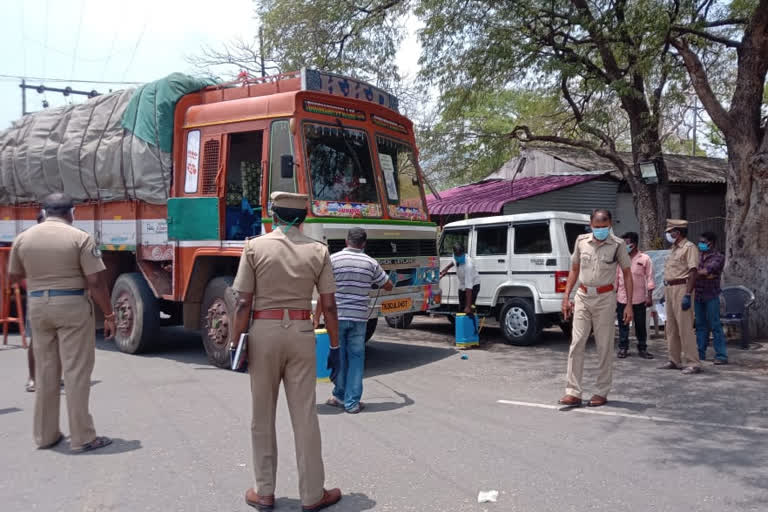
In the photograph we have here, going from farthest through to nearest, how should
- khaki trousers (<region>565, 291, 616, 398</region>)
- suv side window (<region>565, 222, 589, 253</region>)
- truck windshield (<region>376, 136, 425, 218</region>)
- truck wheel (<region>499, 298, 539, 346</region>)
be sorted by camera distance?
truck wheel (<region>499, 298, 539, 346</region>) < suv side window (<region>565, 222, 589, 253</region>) < truck windshield (<region>376, 136, 425, 218</region>) < khaki trousers (<region>565, 291, 616, 398</region>)

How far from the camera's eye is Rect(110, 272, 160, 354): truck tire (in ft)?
29.7

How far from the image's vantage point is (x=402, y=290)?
8.39 m

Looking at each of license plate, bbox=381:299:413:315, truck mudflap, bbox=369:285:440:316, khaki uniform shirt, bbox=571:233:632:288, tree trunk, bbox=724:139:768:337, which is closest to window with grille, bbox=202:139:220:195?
truck mudflap, bbox=369:285:440:316

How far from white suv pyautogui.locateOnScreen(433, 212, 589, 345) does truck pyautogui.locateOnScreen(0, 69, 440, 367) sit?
1.59 metres

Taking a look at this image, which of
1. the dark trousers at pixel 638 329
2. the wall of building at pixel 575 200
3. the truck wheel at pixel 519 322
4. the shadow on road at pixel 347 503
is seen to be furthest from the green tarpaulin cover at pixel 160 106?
the wall of building at pixel 575 200

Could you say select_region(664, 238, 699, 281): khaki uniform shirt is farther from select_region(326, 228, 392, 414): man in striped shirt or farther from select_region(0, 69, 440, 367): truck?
select_region(326, 228, 392, 414): man in striped shirt

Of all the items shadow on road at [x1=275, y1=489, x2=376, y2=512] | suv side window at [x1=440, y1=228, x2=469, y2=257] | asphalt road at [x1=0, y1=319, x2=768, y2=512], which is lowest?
shadow on road at [x1=275, y1=489, x2=376, y2=512]

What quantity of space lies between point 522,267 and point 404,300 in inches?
96.9

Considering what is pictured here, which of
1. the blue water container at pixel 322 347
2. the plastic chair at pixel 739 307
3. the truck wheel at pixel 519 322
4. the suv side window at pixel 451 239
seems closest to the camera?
the blue water container at pixel 322 347

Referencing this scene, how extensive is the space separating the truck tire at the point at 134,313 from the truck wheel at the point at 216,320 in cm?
116

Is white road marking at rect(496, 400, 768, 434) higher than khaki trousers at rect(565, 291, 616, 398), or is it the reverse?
khaki trousers at rect(565, 291, 616, 398)

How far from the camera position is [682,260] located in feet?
26.1

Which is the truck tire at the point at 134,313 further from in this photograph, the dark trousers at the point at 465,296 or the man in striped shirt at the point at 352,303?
the dark trousers at the point at 465,296

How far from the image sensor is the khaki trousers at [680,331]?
780 cm
